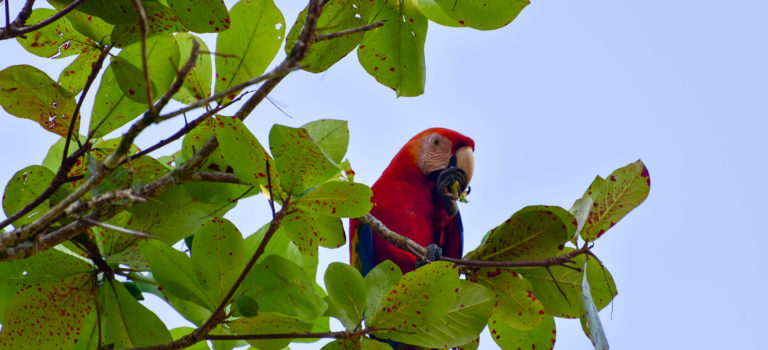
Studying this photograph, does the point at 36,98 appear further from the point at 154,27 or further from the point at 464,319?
the point at 464,319

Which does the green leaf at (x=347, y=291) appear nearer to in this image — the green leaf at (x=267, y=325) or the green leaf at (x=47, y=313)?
the green leaf at (x=267, y=325)

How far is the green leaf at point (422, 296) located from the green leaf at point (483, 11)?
0.38 metres

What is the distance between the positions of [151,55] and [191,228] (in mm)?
247

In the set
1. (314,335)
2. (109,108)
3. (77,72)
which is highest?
(77,72)

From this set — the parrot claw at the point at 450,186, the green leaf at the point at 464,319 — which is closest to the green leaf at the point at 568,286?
the green leaf at the point at 464,319

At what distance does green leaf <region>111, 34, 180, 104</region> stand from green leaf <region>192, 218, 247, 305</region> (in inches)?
7.6

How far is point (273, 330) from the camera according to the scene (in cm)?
91

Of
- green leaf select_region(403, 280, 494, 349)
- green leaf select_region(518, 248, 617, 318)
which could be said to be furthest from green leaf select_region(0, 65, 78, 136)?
green leaf select_region(518, 248, 617, 318)

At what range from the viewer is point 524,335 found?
1099 millimetres

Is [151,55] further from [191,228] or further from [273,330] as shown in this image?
[273,330]

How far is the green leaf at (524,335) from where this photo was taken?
1.09m

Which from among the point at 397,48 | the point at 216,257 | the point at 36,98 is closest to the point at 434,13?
the point at 397,48

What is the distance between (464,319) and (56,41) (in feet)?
2.54

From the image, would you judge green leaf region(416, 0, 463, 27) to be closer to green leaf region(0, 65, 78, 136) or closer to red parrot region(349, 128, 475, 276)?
green leaf region(0, 65, 78, 136)
